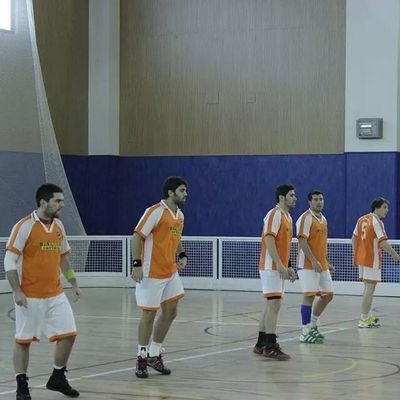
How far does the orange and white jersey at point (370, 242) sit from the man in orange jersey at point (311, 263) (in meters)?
2.16

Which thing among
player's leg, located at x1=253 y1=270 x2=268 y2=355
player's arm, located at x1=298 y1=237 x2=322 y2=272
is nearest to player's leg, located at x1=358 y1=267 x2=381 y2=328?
player's arm, located at x1=298 y1=237 x2=322 y2=272

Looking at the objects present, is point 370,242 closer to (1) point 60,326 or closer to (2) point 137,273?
(2) point 137,273

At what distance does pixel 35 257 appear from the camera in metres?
9.12

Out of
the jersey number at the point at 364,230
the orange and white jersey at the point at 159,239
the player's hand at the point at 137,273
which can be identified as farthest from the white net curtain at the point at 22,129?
the player's hand at the point at 137,273

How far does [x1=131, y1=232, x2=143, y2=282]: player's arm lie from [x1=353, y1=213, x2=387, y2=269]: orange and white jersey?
5719mm

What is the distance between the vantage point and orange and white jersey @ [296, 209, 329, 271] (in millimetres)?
13250

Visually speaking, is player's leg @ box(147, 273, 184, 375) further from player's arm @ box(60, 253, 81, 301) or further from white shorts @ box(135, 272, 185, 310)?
player's arm @ box(60, 253, 81, 301)

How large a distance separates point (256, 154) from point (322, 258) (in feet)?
33.5

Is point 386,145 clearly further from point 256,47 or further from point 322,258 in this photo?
point 322,258

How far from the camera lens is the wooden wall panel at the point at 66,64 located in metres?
23.5

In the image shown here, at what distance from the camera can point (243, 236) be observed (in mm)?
23734

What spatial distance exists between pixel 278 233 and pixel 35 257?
3738mm

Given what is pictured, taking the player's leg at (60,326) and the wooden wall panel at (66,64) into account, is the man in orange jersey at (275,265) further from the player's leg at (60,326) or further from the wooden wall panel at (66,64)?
the wooden wall panel at (66,64)

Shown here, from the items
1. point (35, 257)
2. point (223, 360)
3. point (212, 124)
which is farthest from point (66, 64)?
point (35, 257)
